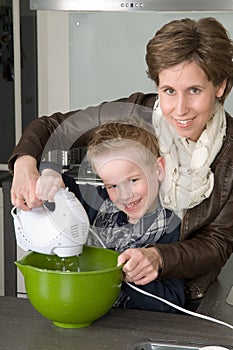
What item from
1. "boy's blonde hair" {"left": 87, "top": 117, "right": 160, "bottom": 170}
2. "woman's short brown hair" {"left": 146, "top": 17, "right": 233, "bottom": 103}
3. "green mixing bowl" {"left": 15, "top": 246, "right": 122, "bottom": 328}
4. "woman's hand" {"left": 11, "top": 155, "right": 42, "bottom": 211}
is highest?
"woman's short brown hair" {"left": 146, "top": 17, "right": 233, "bottom": 103}

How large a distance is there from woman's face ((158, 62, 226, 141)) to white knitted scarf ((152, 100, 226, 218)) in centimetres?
3

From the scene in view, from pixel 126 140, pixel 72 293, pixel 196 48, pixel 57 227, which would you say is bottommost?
pixel 72 293

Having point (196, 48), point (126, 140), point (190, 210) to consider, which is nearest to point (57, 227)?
point (126, 140)

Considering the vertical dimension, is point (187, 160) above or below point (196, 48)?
below

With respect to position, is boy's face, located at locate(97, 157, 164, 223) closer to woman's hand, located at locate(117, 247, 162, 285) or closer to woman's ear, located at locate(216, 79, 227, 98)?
woman's hand, located at locate(117, 247, 162, 285)

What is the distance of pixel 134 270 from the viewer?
1472mm

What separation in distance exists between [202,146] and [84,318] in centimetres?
50

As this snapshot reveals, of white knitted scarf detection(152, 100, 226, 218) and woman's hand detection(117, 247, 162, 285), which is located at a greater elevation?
white knitted scarf detection(152, 100, 226, 218)

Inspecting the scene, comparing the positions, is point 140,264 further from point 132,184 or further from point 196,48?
point 196,48

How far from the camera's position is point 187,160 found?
1.73 m

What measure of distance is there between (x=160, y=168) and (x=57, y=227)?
0.32m

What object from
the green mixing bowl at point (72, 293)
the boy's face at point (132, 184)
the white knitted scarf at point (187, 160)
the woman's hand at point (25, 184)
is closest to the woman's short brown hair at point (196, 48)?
the white knitted scarf at point (187, 160)

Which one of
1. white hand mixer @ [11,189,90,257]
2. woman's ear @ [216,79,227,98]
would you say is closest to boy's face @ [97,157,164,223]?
white hand mixer @ [11,189,90,257]

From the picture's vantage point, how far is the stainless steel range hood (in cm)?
295
